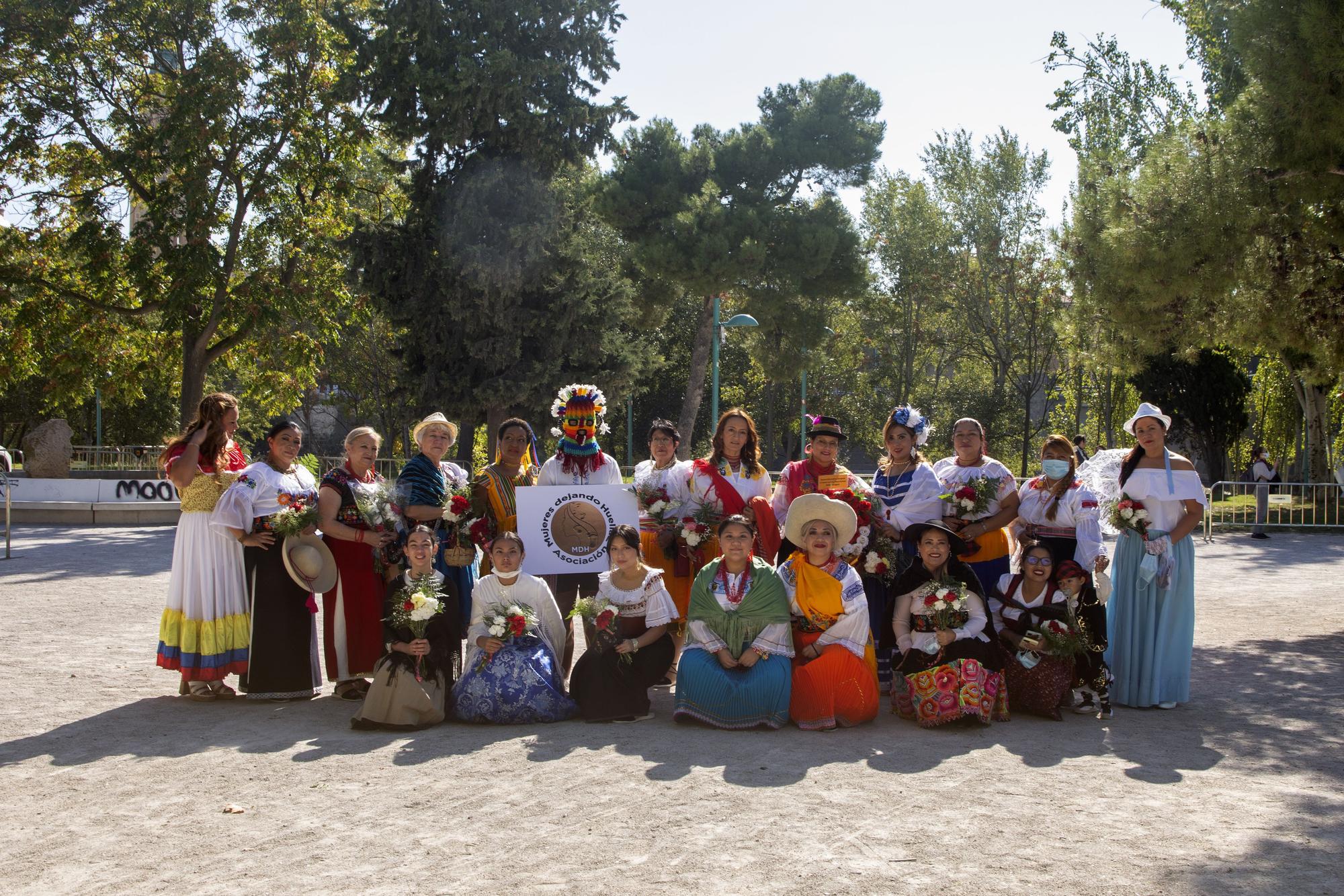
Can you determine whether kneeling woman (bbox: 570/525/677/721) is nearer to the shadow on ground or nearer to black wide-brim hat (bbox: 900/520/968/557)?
the shadow on ground

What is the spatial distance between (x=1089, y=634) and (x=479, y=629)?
394 centimetres

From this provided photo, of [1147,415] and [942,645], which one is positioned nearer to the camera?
[942,645]

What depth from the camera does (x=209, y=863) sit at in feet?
14.8

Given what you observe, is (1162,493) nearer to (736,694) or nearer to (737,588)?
(737,588)

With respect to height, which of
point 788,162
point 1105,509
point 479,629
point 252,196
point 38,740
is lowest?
point 38,740

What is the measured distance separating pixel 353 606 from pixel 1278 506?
21.6 metres

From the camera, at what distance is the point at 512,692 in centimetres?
701

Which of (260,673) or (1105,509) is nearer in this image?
(260,673)

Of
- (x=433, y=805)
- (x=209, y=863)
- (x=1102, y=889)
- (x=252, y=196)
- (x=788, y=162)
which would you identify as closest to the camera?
(x=1102, y=889)

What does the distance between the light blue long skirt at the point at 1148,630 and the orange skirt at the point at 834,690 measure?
1.93 metres

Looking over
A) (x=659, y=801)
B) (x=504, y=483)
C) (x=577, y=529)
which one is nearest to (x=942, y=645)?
(x=659, y=801)

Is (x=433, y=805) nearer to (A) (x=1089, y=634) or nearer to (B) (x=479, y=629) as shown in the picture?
(B) (x=479, y=629)

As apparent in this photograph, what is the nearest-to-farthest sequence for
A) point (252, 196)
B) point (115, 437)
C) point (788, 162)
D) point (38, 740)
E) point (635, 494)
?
1. point (38, 740)
2. point (635, 494)
3. point (252, 196)
4. point (788, 162)
5. point (115, 437)

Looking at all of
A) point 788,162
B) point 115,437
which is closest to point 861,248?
point 788,162
